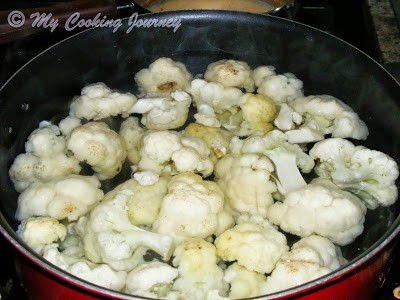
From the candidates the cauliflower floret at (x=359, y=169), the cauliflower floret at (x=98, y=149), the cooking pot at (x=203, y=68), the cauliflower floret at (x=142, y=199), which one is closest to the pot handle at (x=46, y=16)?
the cooking pot at (x=203, y=68)

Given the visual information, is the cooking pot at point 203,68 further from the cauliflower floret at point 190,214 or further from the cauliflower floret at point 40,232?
the cauliflower floret at point 190,214

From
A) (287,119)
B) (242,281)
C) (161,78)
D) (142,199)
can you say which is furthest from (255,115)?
(242,281)

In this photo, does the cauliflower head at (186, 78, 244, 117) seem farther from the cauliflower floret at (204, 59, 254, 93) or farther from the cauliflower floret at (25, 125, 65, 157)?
the cauliflower floret at (25, 125, 65, 157)

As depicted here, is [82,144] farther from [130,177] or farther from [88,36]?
[88,36]

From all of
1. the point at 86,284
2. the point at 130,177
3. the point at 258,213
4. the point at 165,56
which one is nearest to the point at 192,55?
the point at 165,56

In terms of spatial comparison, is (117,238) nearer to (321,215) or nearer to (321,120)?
(321,215)
